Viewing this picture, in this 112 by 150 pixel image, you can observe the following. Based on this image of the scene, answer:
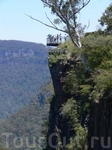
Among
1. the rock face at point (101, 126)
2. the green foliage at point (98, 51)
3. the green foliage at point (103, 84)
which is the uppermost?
the green foliage at point (98, 51)

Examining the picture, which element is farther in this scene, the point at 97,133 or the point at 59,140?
the point at 59,140

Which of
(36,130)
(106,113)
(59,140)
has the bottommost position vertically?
(36,130)

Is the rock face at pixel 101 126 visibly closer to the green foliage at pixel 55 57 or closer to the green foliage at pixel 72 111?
the green foliage at pixel 72 111

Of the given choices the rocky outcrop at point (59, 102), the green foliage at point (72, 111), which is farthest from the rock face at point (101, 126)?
the rocky outcrop at point (59, 102)

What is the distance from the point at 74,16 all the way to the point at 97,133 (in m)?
6.64

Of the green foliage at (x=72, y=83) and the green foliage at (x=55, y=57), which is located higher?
the green foliage at (x=55, y=57)

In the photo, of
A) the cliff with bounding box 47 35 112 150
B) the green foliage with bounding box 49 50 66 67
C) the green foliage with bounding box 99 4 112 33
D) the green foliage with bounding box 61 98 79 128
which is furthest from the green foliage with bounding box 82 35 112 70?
the green foliage with bounding box 49 50 66 67

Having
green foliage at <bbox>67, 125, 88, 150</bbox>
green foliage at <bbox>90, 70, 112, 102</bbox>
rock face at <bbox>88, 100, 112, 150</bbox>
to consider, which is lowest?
green foliage at <bbox>67, 125, 88, 150</bbox>

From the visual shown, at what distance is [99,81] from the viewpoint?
10898 millimetres

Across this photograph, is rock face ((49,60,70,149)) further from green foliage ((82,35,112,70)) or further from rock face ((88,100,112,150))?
rock face ((88,100,112,150))

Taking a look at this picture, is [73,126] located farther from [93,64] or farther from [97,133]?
[97,133]

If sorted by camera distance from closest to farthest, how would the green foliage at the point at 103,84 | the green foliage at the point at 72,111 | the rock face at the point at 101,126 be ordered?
the rock face at the point at 101,126 < the green foliage at the point at 103,84 < the green foliage at the point at 72,111

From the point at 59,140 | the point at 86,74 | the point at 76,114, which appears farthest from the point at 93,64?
the point at 59,140

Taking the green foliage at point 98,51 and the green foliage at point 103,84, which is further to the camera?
the green foliage at point 98,51
